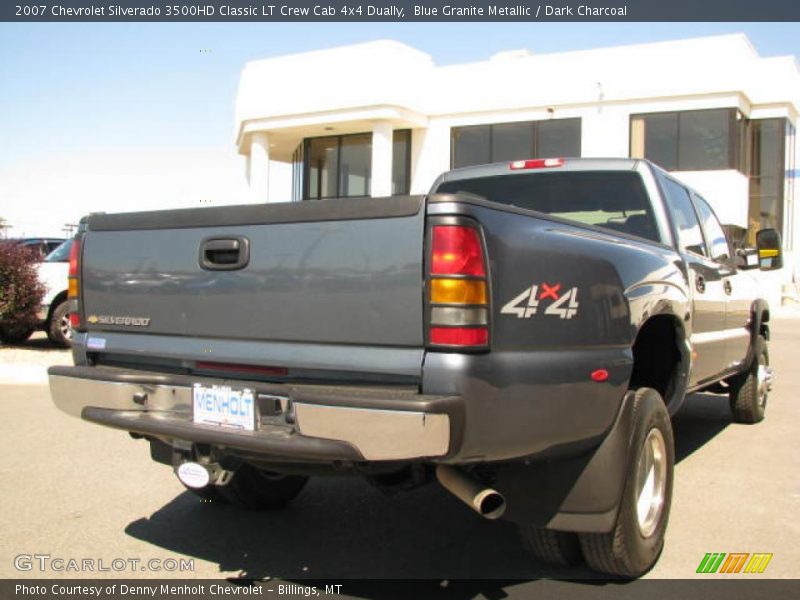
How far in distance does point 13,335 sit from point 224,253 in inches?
406

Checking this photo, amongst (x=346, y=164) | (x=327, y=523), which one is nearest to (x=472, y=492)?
(x=327, y=523)

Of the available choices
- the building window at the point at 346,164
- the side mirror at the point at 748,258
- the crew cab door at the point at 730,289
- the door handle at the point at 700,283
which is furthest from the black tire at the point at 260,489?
the building window at the point at 346,164

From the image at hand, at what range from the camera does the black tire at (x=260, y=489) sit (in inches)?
179

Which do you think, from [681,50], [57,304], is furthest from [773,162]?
[57,304]

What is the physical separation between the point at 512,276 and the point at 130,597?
7.39ft

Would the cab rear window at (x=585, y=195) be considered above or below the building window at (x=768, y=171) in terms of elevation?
below

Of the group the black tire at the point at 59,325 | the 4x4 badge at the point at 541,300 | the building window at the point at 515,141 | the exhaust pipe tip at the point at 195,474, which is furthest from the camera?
Answer: the building window at the point at 515,141

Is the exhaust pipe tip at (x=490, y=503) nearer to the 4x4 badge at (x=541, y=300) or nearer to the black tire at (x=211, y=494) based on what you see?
the 4x4 badge at (x=541, y=300)

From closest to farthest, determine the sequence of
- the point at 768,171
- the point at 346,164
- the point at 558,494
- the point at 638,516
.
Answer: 1. the point at 558,494
2. the point at 638,516
3. the point at 346,164
4. the point at 768,171

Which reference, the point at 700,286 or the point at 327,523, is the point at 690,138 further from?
the point at 327,523

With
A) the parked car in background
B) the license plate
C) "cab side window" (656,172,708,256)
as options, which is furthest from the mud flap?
the parked car in background

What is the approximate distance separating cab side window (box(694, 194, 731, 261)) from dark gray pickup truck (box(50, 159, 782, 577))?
1.82 m

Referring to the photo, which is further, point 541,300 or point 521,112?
point 521,112

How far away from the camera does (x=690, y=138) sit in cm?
2525
